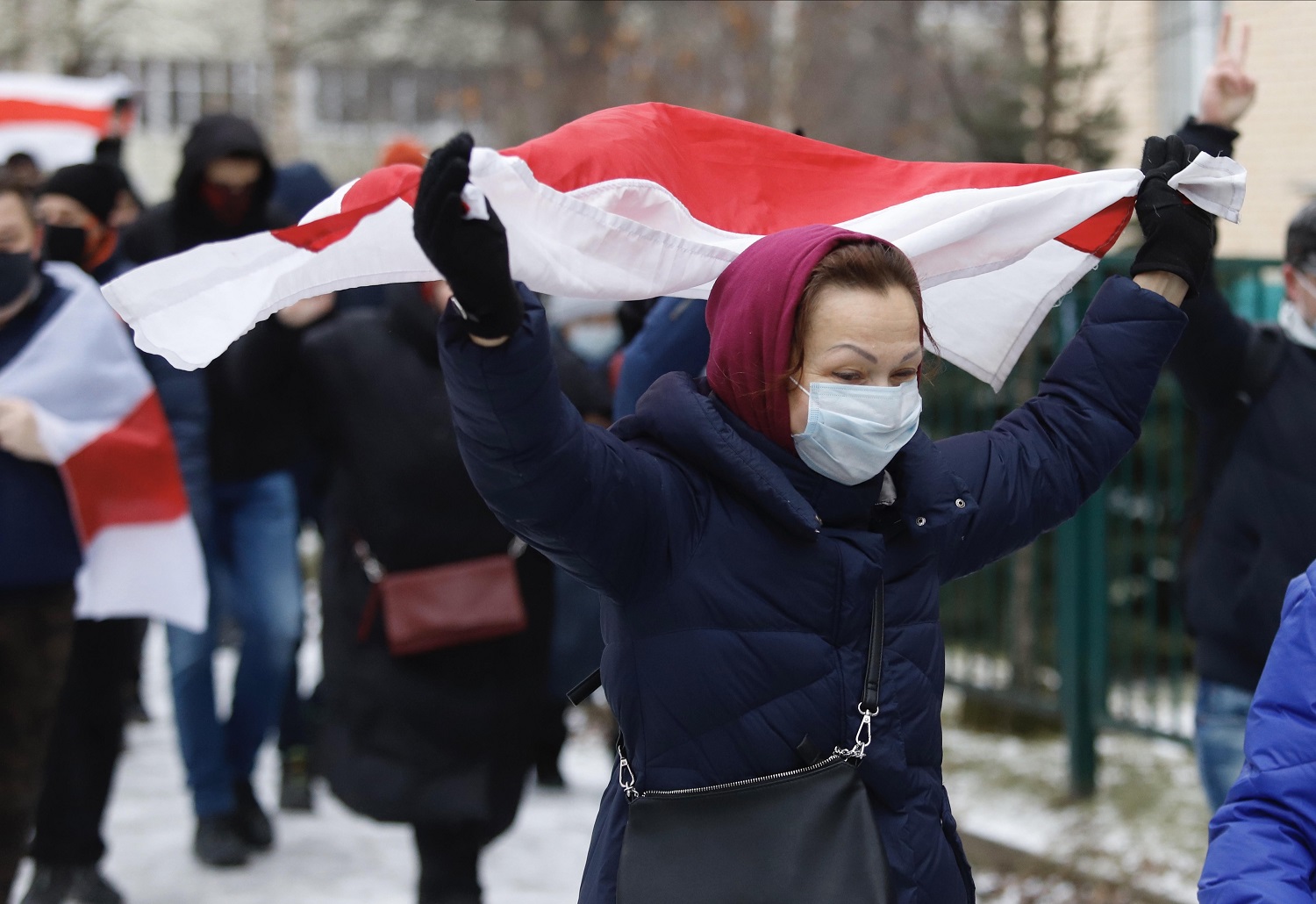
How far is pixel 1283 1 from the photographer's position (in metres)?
9.05

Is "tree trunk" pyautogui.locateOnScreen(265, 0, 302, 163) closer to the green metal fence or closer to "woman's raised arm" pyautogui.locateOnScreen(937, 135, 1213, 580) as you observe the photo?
the green metal fence

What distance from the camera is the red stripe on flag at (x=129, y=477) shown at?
456cm

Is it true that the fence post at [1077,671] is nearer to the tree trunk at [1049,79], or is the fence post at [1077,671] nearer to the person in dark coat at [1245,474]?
the tree trunk at [1049,79]

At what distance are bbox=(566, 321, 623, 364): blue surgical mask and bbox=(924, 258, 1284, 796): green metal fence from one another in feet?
4.48

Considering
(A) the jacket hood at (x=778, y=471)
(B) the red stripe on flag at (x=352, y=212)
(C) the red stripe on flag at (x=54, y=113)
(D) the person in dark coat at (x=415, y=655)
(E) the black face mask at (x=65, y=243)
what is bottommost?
(D) the person in dark coat at (x=415, y=655)

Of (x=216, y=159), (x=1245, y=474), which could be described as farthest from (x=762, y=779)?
(x=216, y=159)

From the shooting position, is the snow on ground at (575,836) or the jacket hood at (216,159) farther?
the jacket hood at (216,159)

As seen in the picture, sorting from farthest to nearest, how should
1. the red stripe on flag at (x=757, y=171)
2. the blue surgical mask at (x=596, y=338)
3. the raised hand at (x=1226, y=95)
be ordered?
the blue surgical mask at (x=596, y=338), the raised hand at (x=1226, y=95), the red stripe on flag at (x=757, y=171)

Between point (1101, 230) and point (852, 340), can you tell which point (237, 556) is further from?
point (852, 340)

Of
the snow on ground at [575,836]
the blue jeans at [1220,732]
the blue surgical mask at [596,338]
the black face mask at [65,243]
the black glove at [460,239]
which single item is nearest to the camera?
the black glove at [460,239]

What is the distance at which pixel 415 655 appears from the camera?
4355mm

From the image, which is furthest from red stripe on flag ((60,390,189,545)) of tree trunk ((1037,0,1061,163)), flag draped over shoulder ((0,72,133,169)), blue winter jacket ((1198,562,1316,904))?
flag draped over shoulder ((0,72,133,169))

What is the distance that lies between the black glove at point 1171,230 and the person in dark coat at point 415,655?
2.09 m

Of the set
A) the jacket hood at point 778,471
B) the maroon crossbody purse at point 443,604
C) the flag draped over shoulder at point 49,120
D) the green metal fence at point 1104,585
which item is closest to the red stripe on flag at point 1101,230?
the jacket hood at point 778,471
